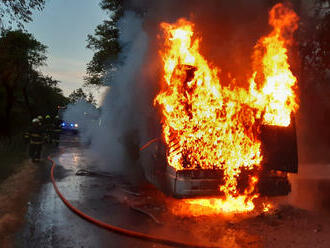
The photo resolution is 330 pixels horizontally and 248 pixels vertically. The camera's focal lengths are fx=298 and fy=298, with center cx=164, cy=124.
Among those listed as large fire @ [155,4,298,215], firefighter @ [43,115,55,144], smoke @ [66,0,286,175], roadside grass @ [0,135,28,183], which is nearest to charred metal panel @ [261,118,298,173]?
large fire @ [155,4,298,215]

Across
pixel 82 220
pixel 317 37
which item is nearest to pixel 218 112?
pixel 82 220

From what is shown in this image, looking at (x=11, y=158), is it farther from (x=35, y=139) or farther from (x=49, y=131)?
(x=49, y=131)

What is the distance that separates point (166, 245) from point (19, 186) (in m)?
5.23

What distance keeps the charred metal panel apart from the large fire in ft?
1.02

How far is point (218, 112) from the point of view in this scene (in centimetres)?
751

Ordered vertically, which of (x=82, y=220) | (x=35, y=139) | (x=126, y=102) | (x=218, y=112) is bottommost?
(x=82, y=220)

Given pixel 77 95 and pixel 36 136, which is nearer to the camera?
pixel 36 136

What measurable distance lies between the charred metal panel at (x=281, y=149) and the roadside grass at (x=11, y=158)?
718 cm

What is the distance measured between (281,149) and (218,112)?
5.89 feet

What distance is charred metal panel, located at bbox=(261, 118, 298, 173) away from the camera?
21.0ft

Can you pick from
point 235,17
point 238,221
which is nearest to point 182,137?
point 238,221

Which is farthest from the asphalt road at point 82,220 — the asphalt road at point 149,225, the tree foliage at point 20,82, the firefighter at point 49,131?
the tree foliage at point 20,82

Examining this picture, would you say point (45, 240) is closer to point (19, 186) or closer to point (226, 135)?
point (19, 186)

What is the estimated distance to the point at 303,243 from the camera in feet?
14.2
